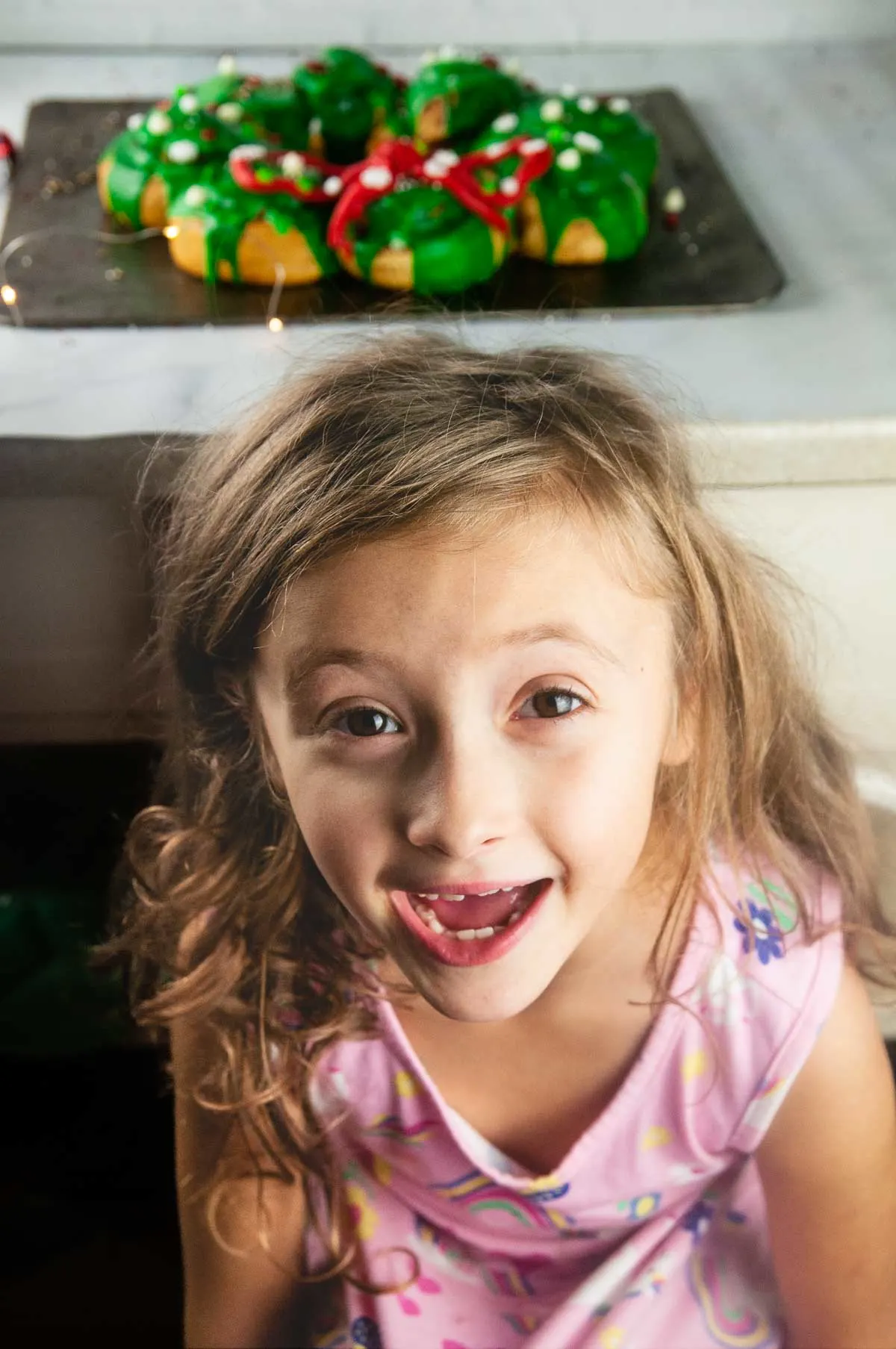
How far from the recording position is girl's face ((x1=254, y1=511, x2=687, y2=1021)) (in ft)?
1.61

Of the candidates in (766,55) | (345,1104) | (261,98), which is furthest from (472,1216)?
(766,55)

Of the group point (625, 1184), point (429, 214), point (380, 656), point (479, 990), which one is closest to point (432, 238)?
point (429, 214)

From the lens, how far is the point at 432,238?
0.64 metres

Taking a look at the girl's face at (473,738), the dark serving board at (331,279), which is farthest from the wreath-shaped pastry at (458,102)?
the girl's face at (473,738)

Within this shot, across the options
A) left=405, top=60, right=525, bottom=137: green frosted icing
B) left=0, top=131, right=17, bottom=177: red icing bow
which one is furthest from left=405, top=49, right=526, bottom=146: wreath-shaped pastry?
left=0, top=131, right=17, bottom=177: red icing bow

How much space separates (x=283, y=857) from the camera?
0.57m

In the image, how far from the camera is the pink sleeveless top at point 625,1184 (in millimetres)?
599

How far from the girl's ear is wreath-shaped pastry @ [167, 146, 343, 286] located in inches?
11.1

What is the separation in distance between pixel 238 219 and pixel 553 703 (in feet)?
1.04

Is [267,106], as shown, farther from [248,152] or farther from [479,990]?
[479,990]

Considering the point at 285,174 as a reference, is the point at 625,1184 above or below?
below

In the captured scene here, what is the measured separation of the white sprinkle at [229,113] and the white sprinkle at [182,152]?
42mm

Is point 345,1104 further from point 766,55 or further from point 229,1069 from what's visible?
point 766,55

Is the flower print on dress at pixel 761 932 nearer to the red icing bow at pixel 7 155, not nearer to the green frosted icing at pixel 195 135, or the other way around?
the green frosted icing at pixel 195 135
